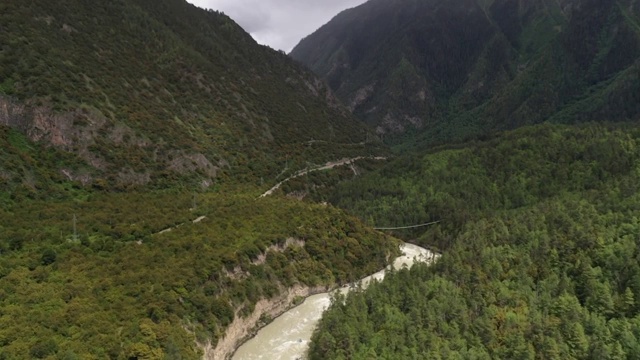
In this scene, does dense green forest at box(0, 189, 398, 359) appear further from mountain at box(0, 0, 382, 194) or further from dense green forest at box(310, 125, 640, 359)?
dense green forest at box(310, 125, 640, 359)

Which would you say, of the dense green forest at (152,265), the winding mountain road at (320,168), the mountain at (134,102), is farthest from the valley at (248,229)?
the winding mountain road at (320,168)

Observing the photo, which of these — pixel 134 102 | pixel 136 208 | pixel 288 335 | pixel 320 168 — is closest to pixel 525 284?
pixel 288 335

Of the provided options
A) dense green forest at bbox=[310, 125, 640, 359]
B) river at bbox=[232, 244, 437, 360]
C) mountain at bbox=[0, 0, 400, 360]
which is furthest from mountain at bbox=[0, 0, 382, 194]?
dense green forest at bbox=[310, 125, 640, 359]

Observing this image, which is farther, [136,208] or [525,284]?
[136,208]

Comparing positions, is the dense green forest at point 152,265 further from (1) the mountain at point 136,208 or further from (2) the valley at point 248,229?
(2) the valley at point 248,229

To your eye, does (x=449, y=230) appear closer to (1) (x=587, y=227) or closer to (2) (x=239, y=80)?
(1) (x=587, y=227)

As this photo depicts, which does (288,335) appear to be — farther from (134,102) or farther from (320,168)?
(320,168)

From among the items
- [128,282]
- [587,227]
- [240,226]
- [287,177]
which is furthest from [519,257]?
[287,177]
